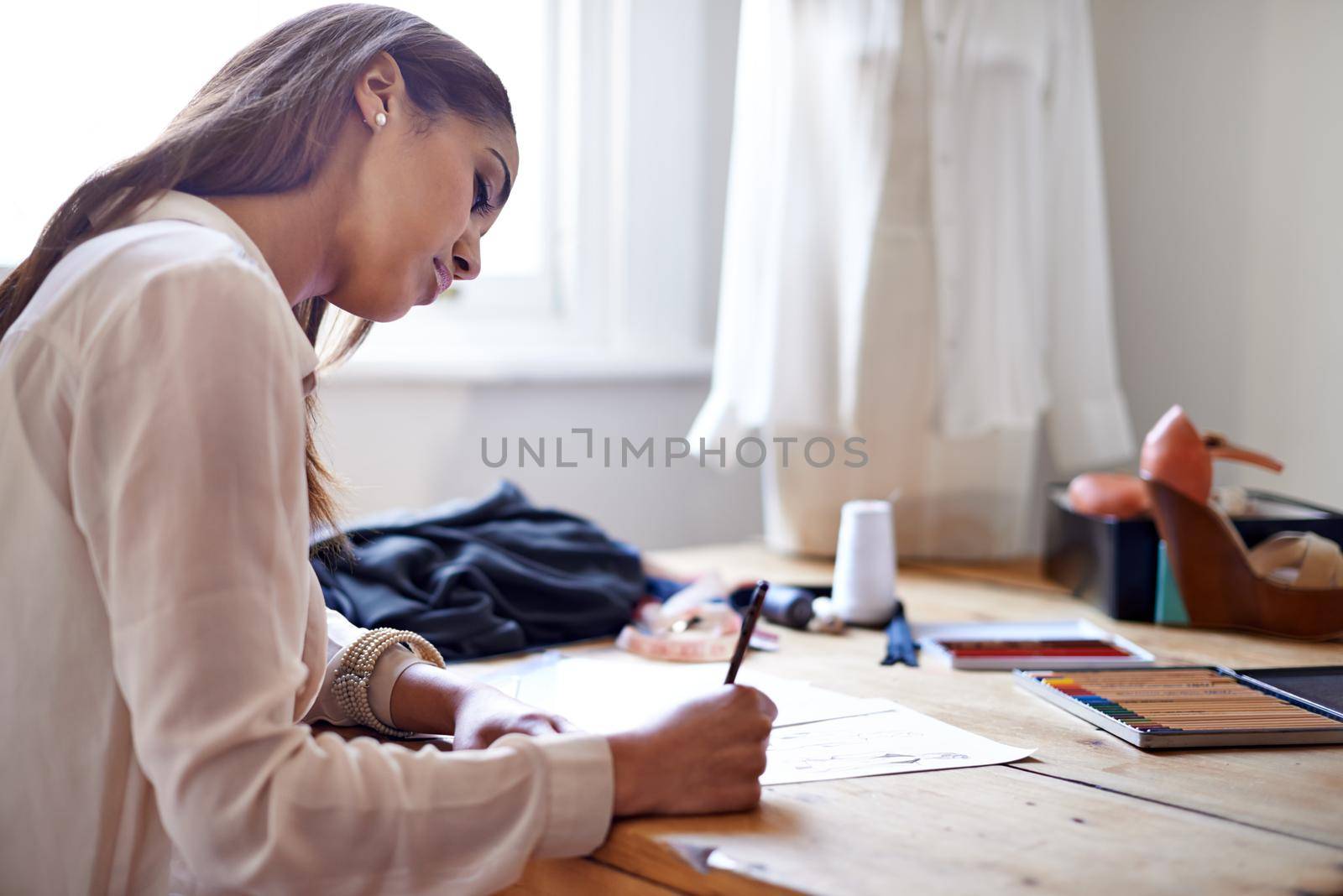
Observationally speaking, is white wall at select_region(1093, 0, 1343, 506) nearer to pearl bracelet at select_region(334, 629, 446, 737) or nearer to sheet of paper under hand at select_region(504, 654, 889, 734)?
sheet of paper under hand at select_region(504, 654, 889, 734)

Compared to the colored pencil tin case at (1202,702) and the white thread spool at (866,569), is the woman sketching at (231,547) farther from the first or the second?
the white thread spool at (866,569)

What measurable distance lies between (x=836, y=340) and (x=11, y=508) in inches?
55.2

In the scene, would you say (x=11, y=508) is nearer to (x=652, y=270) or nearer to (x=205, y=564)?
(x=205, y=564)

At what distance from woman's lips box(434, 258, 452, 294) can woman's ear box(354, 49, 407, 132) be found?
0.13 meters

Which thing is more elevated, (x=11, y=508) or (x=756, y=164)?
(x=756, y=164)

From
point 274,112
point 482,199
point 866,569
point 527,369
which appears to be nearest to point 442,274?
point 482,199

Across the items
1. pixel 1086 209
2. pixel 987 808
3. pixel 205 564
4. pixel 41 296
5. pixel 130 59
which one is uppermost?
pixel 130 59

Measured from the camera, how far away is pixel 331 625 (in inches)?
44.7

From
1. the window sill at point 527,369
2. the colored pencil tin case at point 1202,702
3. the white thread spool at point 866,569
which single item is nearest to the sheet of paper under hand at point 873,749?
the colored pencil tin case at point 1202,702

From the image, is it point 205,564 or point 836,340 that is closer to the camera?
point 205,564

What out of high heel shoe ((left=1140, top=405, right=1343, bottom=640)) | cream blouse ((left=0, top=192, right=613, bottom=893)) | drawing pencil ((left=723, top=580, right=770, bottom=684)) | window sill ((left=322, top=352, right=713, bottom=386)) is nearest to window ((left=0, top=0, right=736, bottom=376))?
window sill ((left=322, top=352, right=713, bottom=386))

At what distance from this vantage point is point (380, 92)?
881 mm

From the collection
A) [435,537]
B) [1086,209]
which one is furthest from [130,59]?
[1086,209]

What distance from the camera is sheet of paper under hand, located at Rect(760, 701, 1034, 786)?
0.96m
